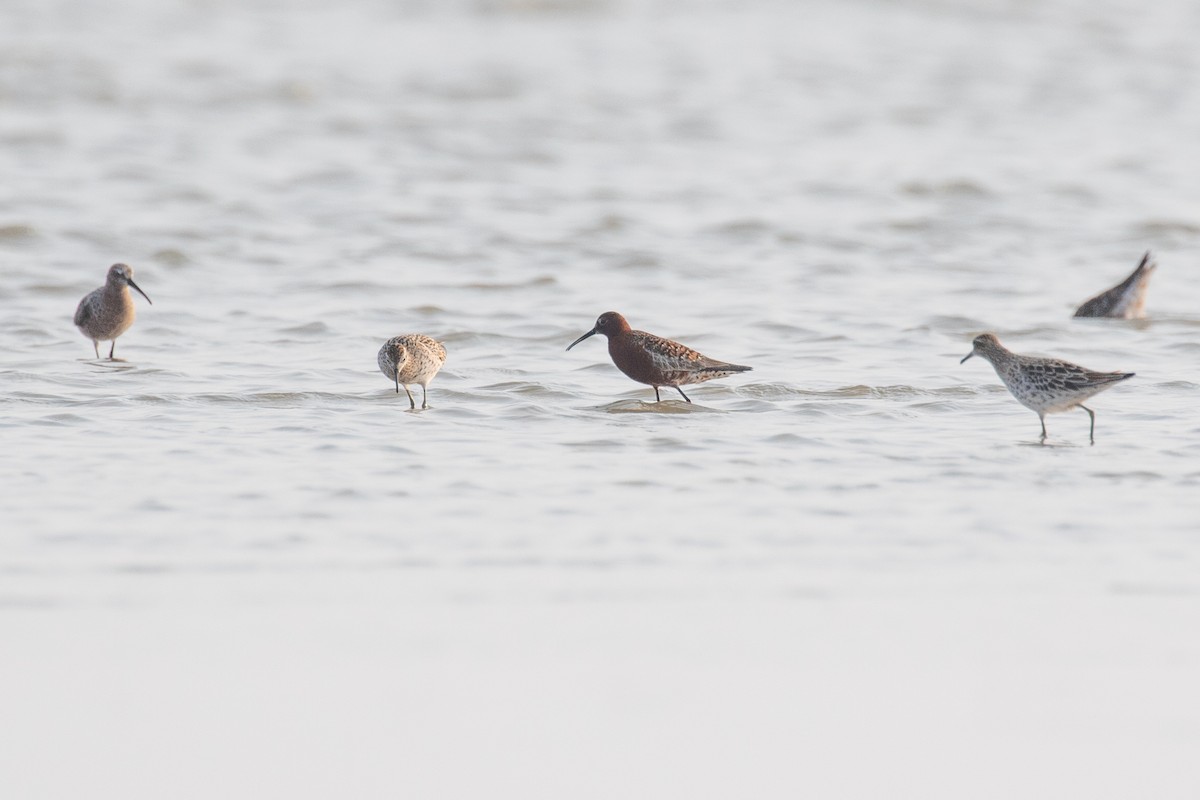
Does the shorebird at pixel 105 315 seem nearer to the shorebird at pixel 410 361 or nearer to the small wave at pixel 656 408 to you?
the shorebird at pixel 410 361

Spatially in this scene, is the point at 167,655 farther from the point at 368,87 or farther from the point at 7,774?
the point at 368,87

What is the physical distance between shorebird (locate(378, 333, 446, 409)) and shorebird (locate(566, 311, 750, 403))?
1238 millimetres

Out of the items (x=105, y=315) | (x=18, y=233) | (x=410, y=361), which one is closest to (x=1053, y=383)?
(x=410, y=361)

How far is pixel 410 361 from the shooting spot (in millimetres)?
10289

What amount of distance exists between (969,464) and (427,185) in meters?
12.1

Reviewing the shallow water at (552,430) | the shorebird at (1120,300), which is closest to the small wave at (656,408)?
the shallow water at (552,430)

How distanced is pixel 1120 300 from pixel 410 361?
6552 mm

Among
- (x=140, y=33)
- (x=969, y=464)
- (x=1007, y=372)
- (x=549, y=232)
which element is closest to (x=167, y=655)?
(x=969, y=464)

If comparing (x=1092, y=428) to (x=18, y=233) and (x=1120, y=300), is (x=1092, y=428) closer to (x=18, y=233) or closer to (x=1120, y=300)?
(x=1120, y=300)

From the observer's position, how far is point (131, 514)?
739cm

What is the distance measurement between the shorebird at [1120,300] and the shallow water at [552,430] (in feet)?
0.62

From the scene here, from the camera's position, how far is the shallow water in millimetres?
5461

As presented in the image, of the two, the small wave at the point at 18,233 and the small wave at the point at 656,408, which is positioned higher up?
the small wave at the point at 18,233

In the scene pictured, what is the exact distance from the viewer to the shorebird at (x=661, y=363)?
35.0 feet
